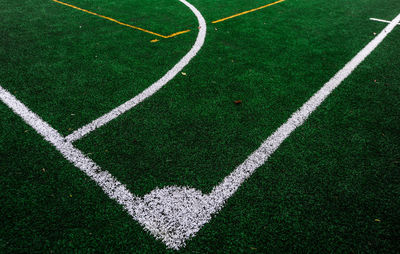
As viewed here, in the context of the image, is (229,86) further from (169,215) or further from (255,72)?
(169,215)

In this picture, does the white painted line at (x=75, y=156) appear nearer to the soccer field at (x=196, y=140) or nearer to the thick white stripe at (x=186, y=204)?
the soccer field at (x=196, y=140)

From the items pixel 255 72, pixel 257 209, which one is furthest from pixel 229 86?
pixel 257 209

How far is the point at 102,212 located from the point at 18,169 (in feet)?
3.06

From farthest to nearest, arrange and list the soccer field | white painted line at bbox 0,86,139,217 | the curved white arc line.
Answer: the curved white arc line < white painted line at bbox 0,86,139,217 < the soccer field

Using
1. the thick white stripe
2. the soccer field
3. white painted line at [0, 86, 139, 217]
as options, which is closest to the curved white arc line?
the soccer field

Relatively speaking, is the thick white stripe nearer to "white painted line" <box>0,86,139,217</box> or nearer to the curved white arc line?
"white painted line" <box>0,86,139,217</box>

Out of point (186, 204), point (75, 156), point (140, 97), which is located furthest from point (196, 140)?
point (75, 156)

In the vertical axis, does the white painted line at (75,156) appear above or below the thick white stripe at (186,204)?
above

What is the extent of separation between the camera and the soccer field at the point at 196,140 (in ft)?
6.32

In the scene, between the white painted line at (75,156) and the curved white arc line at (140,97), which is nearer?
the white painted line at (75,156)

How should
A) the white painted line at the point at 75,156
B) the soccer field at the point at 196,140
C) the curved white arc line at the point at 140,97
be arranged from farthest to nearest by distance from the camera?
the curved white arc line at the point at 140,97 < the white painted line at the point at 75,156 < the soccer field at the point at 196,140

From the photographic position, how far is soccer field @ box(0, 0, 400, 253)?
193cm

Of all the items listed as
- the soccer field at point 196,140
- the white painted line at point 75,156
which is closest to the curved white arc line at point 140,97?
the soccer field at point 196,140

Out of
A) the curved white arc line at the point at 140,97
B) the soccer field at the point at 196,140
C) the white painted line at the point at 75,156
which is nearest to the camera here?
the soccer field at the point at 196,140
